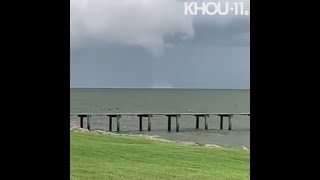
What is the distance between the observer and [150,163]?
22.9 feet

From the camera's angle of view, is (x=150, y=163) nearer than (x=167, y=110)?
Yes

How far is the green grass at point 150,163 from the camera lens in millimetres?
5767

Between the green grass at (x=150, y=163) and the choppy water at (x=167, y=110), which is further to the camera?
the choppy water at (x=167, y=110)

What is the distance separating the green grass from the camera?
577cm

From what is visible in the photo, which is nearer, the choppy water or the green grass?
the green grass
